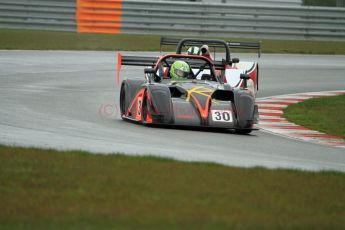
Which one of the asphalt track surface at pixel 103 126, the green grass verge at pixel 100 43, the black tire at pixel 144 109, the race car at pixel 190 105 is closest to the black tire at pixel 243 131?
the race car at pixel 190 105

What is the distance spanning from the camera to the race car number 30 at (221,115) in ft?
41.2

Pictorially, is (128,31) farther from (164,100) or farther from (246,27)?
(164,100)

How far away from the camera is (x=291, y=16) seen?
30.2 m

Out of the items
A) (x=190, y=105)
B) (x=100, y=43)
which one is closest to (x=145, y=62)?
(x=190, y=105)

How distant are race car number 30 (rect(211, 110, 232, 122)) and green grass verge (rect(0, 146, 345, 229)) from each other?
3.36 metres

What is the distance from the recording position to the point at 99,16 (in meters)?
29.2

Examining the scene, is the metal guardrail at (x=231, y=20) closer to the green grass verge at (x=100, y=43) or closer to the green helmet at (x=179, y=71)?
the green grass verge at (x=100, y=43)

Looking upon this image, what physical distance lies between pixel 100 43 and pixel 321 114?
14480 mm

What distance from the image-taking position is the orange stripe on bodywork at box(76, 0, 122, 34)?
28.9 m

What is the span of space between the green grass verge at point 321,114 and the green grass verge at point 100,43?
1029cm

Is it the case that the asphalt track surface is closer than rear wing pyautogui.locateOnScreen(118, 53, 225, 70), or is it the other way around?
the asphalt track surface

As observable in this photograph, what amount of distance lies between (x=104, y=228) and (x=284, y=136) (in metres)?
7.08

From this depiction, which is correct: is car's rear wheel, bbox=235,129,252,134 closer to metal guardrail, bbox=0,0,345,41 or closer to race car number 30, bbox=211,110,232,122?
race car number 30, bbox=211,110,232,122

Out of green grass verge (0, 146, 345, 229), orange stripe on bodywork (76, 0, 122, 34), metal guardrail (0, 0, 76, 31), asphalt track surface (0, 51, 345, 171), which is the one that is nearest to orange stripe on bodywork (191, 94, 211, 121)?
asphalt track surface (0, 51, 345, 171)
